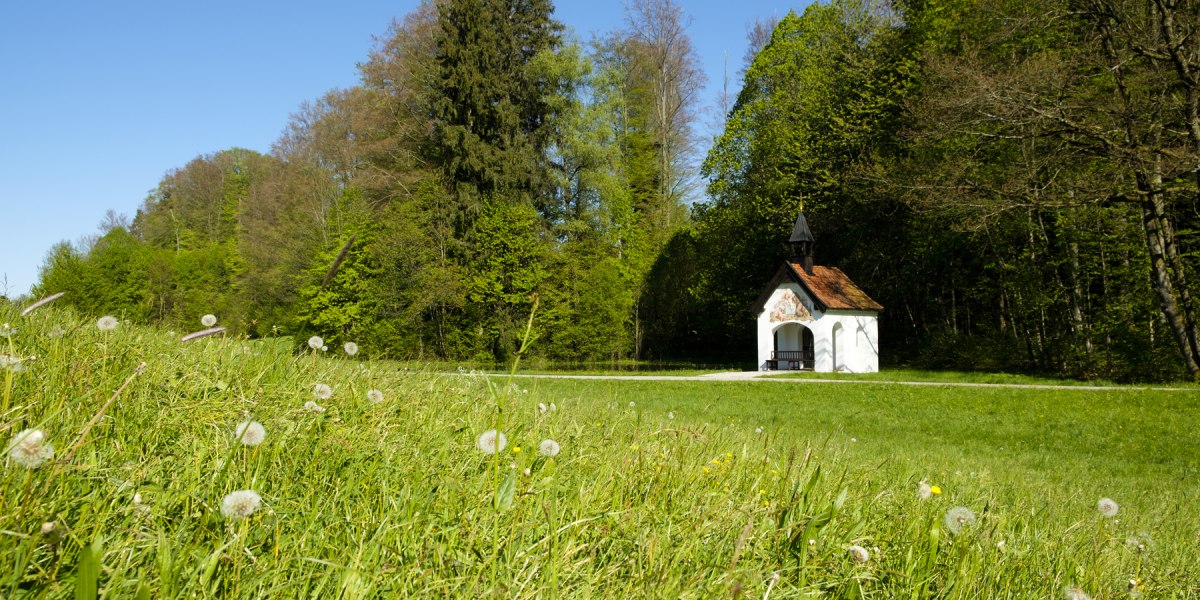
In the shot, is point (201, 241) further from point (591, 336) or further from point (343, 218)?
point (591, 336)

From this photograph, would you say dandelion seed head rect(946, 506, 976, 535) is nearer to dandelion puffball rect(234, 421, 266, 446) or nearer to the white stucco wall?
dandelion puffball rect(234, 421, 266, 446)

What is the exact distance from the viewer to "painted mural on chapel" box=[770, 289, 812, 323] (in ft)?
81.7

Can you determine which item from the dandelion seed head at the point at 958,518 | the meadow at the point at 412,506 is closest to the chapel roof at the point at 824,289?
the meadow at the point at 412,506

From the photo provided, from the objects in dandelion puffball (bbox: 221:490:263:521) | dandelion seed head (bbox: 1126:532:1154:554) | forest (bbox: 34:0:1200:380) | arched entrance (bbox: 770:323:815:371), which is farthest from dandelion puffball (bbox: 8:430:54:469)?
arched entrance (bbox: 770:323:815:371)

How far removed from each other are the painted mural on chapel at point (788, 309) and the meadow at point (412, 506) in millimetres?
20671

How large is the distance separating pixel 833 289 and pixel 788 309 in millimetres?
1910

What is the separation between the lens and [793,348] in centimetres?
2720

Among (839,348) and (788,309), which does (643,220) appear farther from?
(839,348)

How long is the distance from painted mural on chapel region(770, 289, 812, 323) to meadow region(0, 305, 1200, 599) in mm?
20671

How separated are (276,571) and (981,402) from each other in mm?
15524

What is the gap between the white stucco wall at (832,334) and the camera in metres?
24.5

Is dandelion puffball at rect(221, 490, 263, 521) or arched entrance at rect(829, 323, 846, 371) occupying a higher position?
arched entrance at rect(829, 323, 846, 371)

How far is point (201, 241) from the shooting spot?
154ft

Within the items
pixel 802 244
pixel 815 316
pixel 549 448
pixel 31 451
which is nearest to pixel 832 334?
pixel 815 316
